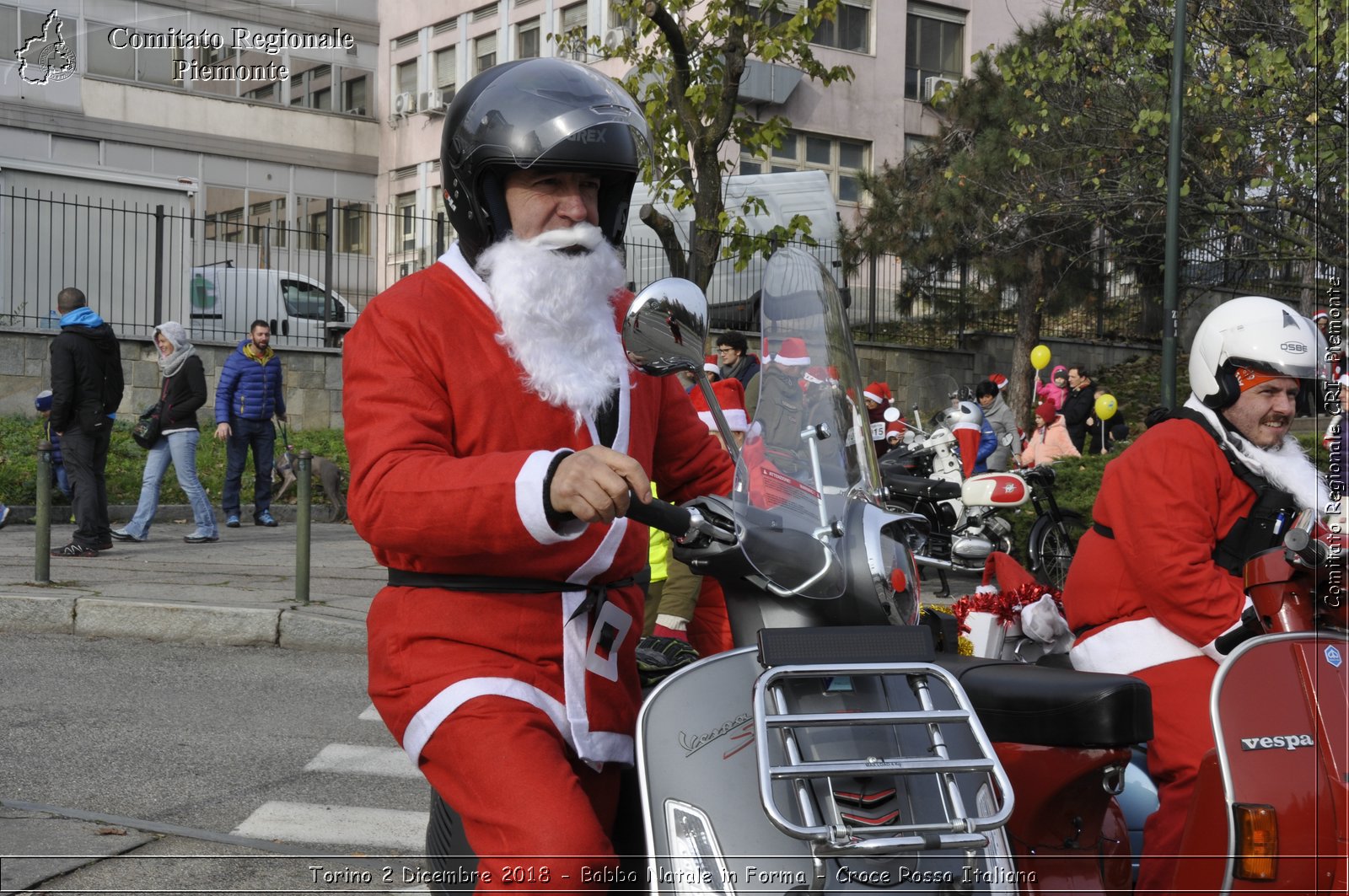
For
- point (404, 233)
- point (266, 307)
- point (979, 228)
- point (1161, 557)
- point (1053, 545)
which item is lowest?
point (1053, 545)

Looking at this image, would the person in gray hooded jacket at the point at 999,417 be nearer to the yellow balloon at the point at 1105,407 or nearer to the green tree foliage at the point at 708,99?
the yellow balloon at the point at 1105,407

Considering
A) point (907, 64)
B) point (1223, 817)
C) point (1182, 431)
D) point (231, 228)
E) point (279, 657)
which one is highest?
point (907, 64)

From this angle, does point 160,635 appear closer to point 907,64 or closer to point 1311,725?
point 1311,725

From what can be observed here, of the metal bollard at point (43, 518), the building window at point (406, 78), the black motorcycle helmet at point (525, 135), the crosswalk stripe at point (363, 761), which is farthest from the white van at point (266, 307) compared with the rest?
the building window at point (406, 78)

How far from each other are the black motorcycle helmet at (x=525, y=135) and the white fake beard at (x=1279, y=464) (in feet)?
6.01

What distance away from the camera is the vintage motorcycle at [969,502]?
10461mm

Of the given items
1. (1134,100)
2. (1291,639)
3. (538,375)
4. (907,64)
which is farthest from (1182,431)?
(907,64)

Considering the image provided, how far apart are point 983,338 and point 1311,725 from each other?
2201cm

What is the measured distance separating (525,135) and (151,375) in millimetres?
16051

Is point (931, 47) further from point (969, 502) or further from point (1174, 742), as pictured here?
point (1174, 742)

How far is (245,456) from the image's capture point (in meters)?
13.8

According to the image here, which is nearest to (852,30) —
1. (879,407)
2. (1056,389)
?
(1056,389)

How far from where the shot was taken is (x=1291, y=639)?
279cm

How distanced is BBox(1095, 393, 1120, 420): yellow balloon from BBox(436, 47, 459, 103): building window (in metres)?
24.4
